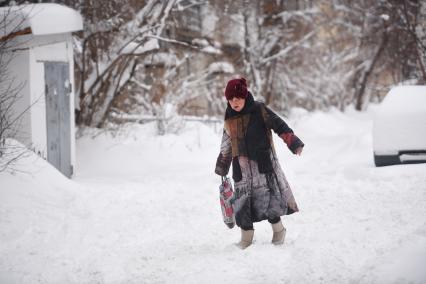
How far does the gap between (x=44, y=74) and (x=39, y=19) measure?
0.84m

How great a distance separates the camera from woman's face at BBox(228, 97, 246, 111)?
173 inches

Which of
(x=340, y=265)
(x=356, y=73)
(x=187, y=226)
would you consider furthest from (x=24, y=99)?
(x=356, y=73)

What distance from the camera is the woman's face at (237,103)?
4398mm

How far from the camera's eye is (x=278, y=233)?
14.9 ft

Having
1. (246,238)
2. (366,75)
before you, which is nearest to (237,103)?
(246,238)

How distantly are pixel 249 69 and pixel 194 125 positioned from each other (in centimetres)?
613

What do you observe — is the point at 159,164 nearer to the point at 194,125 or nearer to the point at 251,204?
the point at 194,125

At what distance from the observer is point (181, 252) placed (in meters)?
4.57

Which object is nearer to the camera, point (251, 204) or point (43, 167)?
point (251, 204)

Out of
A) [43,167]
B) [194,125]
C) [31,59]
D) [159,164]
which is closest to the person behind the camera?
[43,167]

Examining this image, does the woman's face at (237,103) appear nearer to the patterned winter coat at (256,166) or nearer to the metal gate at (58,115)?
the patterned winter coat at (256,166)

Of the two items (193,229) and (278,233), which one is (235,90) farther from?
(193,229)

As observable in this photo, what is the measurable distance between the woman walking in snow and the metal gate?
3763mm

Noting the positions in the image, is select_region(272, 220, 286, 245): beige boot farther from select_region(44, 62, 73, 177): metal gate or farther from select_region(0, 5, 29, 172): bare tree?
select_region(44, 62, 73, 177): metal gate
